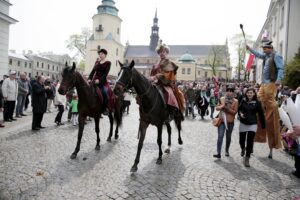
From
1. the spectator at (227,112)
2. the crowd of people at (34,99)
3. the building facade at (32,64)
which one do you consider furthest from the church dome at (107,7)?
the spectator at (227,112)

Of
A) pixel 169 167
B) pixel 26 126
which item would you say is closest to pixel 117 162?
Result: pixel 169 167

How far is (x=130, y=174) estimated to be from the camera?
216 inches

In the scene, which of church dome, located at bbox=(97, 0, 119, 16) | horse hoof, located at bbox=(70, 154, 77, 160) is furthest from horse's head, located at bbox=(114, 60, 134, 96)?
church dome, located at bbox=(97, 0, 119, 16)

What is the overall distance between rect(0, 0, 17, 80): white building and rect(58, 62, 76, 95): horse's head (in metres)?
13.0

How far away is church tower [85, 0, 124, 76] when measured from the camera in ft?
224

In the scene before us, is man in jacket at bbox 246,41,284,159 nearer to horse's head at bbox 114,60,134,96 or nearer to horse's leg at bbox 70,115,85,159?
horse's head at bbox 114,60,134,96

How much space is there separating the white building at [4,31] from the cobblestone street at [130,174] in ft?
35.5

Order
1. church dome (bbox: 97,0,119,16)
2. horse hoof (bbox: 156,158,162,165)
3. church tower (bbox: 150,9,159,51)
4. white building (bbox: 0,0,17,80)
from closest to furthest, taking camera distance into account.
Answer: horse hoof (bbox: 156,158,162,165)
white building (bbox: 0,0,17,80)
church dome (bbox: 97,0,119,16)
church tower (bbox: 150,9,159,51)

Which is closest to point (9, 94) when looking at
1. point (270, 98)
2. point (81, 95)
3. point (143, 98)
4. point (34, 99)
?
point (34, 99)

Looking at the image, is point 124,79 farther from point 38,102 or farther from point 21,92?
point 21,92

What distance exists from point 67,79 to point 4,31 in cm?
1359

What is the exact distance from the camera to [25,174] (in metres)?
5.29

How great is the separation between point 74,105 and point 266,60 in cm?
825

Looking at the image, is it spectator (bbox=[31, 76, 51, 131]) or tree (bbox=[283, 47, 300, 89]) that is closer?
A: spectator (bbox=[31, 76, 51, 131])
